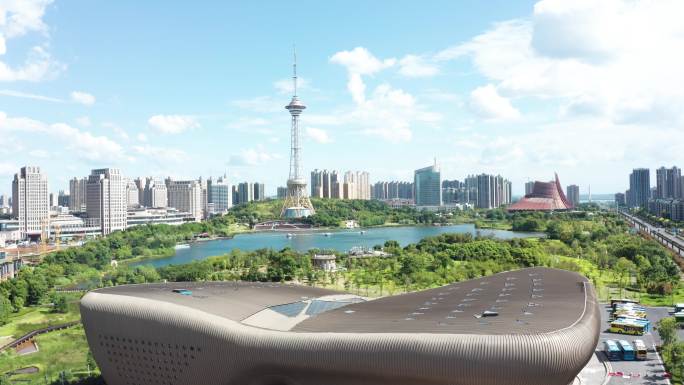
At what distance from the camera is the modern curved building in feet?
37.7

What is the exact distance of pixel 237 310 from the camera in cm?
1567

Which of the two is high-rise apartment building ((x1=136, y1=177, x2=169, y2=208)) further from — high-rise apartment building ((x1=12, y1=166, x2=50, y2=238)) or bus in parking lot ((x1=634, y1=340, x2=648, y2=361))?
bus in parking lot ((x1=634, y1=340, x2=648, y2=361))

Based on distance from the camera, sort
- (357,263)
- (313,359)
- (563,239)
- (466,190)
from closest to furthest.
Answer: (313,359)
(357,263)
(563,239)
(466,190)

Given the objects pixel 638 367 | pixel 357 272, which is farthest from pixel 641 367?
pixel 357 272

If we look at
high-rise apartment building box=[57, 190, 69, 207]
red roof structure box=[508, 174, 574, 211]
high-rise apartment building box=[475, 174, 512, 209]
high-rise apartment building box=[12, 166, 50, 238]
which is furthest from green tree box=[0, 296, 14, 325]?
high-rise apartment building box=[475, 174, 512, 209]

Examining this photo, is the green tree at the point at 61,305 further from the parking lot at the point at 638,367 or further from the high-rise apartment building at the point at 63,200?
the high-rise apartment building at the point at 63,200

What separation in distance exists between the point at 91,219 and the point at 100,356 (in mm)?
80375

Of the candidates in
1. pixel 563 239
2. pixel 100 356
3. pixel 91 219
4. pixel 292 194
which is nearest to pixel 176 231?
pixel 91 219

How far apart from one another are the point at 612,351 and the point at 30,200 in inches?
3261

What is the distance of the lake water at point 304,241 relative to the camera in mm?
67600

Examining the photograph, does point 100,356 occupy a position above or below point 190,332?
below

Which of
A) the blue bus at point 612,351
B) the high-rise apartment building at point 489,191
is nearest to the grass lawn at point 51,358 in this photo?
the blue bus at point 612,351

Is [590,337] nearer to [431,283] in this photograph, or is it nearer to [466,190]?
[431,283]

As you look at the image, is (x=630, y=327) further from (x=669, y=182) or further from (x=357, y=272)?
(x=669, y=182)
